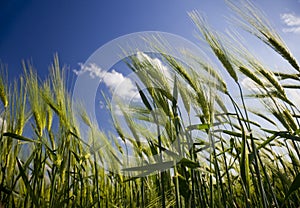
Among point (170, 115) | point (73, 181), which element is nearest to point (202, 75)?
point (170, 115)

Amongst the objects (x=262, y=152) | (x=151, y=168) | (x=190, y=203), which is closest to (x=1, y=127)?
(x=151, y=168)

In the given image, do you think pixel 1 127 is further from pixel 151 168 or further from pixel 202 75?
pixel 202 75

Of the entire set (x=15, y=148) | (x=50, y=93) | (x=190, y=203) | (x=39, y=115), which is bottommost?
(x=190, y=203)

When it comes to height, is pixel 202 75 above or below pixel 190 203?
above

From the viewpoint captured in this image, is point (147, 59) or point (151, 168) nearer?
point (151, 168)

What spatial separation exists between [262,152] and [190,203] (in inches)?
35.7

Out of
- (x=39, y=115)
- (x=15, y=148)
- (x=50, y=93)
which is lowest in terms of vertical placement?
(x=15, y=148)

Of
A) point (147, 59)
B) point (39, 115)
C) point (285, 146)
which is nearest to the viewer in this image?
point (147, 59)

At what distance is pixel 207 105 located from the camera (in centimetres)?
119

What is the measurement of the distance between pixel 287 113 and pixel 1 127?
51.6 inches

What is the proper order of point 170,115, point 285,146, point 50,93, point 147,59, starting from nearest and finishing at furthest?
point 170,115
point 147,59
point 50,93
point 285,146

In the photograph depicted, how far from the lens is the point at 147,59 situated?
1.29 m

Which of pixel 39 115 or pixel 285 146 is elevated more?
pixel 39 115

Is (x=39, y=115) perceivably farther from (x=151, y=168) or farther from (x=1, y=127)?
(x=151, y=168)
